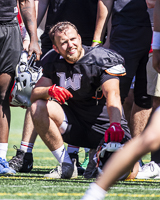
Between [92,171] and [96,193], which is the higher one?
[96,193]

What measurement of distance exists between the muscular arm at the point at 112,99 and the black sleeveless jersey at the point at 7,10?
1.09 m

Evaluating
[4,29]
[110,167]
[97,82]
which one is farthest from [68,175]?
[110,167]

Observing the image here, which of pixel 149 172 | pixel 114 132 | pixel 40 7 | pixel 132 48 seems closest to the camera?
pixel 114 132

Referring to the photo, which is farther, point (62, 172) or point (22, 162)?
point (22, 162)

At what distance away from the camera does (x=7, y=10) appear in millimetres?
3881

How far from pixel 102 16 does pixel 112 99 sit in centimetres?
106

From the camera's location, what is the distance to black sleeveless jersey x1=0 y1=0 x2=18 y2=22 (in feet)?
12.7

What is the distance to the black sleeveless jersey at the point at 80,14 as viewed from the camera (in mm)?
4387

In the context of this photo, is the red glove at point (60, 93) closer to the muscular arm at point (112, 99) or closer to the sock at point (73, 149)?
the muscular arm at point (112, 99)

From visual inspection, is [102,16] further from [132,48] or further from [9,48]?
[9,48]

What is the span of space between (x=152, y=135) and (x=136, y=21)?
242 centimetres

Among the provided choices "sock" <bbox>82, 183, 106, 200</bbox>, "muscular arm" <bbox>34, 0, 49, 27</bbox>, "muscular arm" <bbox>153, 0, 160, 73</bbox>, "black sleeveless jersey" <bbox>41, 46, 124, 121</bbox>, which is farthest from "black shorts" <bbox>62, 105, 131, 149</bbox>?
"sock" <bbox>82, 183, 106, 200</bbox>

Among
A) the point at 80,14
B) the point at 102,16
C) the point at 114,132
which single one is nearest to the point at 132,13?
the point at 102,16

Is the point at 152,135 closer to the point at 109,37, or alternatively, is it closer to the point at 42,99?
the point at 42,99
